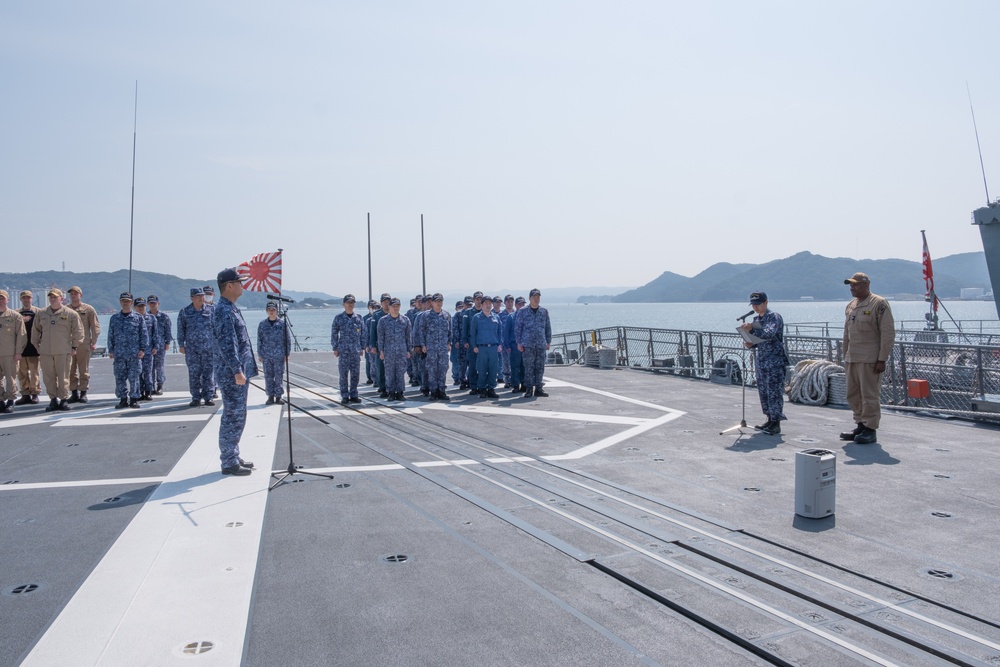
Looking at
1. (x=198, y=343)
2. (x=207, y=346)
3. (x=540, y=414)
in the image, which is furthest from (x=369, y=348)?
(x=540, y=414)

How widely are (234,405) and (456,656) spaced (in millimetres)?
4232

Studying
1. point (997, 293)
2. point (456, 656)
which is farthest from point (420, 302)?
point (997, 293)

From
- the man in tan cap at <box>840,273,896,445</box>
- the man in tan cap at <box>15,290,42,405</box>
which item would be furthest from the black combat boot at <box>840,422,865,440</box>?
the man in tan cap at <box>15,290,42,405</box>

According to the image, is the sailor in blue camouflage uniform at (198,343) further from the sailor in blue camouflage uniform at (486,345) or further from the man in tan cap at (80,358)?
the sailor in blue camouflage uniform at (486,345)

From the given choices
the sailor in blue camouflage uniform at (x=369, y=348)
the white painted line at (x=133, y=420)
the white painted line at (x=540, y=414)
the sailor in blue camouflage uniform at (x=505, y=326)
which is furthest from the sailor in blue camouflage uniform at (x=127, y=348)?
the sailor in blue camouflage uniform at (x=505, y=326)

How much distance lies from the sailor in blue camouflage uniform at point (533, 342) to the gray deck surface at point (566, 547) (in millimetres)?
3966

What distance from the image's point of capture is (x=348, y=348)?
1156 cm

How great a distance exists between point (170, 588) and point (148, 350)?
8842 millimetres

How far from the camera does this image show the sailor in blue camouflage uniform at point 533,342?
41.0ft

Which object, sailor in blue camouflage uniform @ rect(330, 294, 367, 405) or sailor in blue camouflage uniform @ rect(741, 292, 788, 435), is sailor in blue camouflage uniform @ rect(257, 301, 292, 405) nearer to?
sailor in blue camouflage uniform @ rect(330, 294, 367, 405)

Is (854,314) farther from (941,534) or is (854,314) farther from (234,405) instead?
(234,405)

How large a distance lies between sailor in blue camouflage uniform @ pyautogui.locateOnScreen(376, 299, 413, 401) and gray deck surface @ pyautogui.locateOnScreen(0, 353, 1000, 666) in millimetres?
3240

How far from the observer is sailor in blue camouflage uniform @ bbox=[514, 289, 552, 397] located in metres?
12.5

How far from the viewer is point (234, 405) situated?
6527mm
